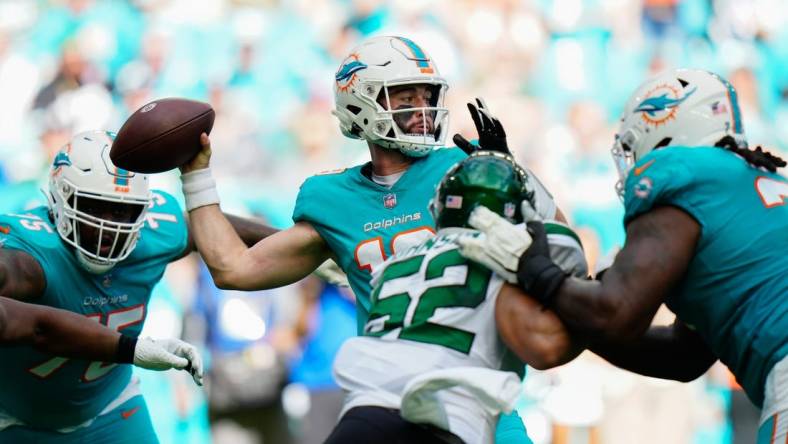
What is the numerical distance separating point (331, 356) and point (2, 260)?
3278 mm

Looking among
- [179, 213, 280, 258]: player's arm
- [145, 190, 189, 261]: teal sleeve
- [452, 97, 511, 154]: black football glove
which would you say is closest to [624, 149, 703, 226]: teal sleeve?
[452, 97, 511, 154]: black football glove

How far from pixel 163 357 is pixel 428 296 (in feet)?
4.18

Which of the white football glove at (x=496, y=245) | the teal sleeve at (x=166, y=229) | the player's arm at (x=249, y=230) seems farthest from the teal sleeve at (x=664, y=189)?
the teal sleeve at (x=166, y=229)

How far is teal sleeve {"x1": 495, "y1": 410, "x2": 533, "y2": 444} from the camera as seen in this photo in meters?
3.43

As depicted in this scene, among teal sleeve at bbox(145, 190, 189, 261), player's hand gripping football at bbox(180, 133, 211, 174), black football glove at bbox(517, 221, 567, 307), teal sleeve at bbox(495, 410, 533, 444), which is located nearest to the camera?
black football glove at bbox(517, 221, 567, 307)

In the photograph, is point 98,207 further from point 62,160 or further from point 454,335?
point 454,335

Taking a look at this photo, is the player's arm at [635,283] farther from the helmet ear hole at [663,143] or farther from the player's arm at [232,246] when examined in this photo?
the player's arm at [232,246]

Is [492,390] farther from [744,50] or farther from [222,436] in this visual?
[744,50]

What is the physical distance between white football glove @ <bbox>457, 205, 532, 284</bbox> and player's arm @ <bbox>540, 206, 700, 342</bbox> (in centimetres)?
3

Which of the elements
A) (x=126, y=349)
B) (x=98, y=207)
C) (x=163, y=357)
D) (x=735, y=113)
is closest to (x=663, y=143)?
(x=735, y=113)

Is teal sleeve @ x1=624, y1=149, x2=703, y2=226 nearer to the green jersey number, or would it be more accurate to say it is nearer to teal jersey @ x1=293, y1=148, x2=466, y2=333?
the green jersey number

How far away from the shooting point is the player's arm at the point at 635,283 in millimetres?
2834

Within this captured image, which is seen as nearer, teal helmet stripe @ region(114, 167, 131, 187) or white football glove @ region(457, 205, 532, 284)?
white football glove @ region(457, 205, 532, 284)

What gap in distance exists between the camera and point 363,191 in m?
3.83
